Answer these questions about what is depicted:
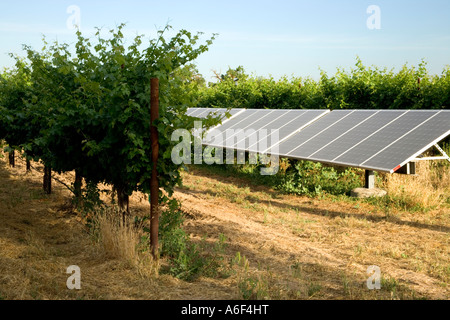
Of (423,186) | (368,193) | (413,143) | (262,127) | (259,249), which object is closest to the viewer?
(259,249)

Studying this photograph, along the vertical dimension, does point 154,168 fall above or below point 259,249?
above

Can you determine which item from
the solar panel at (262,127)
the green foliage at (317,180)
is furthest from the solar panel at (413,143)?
the solar panel at (262,127)

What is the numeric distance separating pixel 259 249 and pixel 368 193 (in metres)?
4.67

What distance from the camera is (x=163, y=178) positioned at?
598cm

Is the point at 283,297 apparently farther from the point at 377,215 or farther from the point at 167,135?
the point at 377,215

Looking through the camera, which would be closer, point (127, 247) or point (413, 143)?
point (127, 247)

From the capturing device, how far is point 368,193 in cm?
1053

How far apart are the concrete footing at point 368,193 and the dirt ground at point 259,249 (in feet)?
1.25

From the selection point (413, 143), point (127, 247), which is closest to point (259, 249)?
point (127, 247)

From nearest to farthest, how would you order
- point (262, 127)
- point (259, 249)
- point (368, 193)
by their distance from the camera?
point (259, 249) < point (368, 193) < point (262, 127)

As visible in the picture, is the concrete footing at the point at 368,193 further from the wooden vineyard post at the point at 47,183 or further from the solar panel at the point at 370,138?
the wooden vineyard post at the point at 47,183

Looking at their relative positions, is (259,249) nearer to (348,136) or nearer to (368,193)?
(368,193)

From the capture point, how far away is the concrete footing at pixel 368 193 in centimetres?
1052
